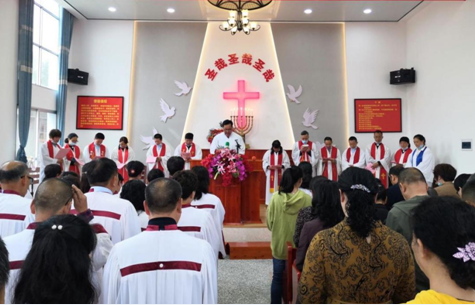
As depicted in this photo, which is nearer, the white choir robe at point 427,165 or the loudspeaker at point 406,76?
the white choir robe at point 427,165

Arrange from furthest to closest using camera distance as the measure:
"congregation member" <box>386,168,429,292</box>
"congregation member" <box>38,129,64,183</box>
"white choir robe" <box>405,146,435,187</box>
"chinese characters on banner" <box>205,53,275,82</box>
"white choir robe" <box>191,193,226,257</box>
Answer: "chinese characters on banner" <box>205,53,275,82</box>
"white choir robe" <box>405,146,435,187</box>
"congregation member" <box>38,129,64,183</box>
"white choir robe" <box>191,193,226,257</box>
"congregation member" <box>386,168,429,292</box>

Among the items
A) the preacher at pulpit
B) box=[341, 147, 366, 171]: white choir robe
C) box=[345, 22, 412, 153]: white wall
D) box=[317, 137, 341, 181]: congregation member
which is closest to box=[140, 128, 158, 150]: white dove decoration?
the preacher at pulpit

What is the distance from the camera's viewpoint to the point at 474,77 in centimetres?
649

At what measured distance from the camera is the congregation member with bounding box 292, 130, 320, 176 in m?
8.10

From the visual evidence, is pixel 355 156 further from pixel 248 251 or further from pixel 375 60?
pixel 248 251

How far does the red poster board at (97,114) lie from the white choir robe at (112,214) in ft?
23.4

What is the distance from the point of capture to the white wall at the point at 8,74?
6371 mm

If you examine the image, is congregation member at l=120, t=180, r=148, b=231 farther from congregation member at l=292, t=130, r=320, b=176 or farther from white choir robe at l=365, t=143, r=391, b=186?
white choir robe at l=365, t=143, r=391, b=186


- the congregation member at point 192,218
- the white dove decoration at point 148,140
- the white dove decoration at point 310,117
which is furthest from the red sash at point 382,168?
the congregation member at point 192,218

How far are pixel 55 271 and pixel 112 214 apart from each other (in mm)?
1126

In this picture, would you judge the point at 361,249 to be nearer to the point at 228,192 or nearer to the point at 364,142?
the point at 228,192

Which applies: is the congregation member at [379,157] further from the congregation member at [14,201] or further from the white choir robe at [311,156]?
the congregation member at [14,201]

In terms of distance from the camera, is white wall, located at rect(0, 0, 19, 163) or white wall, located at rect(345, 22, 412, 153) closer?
white wall, located at rect(0, 0, 19, 163)

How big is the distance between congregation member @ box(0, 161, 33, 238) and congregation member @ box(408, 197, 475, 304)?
7.80 ft
